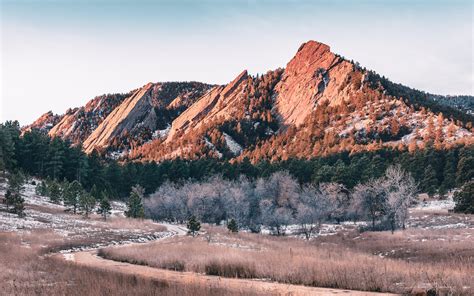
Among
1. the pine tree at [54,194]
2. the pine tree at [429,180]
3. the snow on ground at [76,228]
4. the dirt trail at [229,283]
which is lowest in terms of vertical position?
the snow on ground at [76,228]

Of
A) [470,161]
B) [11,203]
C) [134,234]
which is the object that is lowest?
[134,234]

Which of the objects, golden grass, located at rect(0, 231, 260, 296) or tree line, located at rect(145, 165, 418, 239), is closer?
golden grass, located at rect(0, 231, 260, 296)

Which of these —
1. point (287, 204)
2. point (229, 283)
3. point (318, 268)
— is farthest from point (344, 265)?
point (287, 204)

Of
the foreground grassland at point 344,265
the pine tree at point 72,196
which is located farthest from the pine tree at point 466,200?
the pine tree at point 72,196

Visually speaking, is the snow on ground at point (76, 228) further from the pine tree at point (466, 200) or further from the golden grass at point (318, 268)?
the pine tree at point (466, 200)

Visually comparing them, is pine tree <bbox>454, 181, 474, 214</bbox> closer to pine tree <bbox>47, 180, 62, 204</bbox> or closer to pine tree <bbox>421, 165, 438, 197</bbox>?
pine tree <bbox>421, 165, 438, 197</bbox>

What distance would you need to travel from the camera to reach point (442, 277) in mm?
16938

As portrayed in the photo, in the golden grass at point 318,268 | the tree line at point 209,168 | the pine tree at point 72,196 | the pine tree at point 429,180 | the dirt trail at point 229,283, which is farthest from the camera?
the pine tree at point 429,180

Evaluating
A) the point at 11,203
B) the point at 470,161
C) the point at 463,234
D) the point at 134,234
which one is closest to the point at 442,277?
the point at 463,234

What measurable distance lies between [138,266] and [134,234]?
25.1 meters

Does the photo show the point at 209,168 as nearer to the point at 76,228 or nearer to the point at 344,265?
the point at 76,228

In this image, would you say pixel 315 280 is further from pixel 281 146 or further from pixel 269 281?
pixel 281 146

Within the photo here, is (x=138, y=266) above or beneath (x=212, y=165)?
beneath

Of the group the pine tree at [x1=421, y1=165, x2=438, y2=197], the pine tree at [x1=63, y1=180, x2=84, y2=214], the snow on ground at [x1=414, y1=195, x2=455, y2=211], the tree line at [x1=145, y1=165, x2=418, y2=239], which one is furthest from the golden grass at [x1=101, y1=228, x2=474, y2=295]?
the pine tree at [x1=421, y1=165, x2=438, y2=197]
